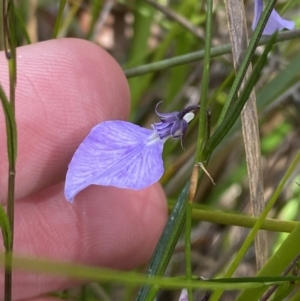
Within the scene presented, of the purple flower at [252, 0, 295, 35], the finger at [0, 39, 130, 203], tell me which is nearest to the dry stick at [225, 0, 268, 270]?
the purple flower at [252, 0, 295, 35]

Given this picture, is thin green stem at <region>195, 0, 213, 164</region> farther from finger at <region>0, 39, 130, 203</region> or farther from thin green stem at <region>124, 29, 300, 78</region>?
finger at <region>0, 39, 130, 203</region>

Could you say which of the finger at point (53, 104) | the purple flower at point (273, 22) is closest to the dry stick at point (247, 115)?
the purple flower at point (273, 22)

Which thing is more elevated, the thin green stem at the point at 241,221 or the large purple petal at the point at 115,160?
the large purple petal at the point at 115,160

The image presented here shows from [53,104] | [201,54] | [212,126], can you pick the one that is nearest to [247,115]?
[201,54]

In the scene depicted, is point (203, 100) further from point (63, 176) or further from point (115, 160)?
point (63, 176)

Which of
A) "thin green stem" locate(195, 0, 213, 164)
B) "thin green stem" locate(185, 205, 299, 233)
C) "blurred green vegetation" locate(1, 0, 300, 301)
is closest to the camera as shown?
"thin green stem" locate(195, 0, 213, 164)

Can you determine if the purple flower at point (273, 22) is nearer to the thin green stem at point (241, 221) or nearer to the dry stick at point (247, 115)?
the dry stick at point (247, 115)

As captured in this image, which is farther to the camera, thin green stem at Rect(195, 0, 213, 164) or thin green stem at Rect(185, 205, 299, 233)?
thin green stem at Rect(185, 205, 299, 233)
